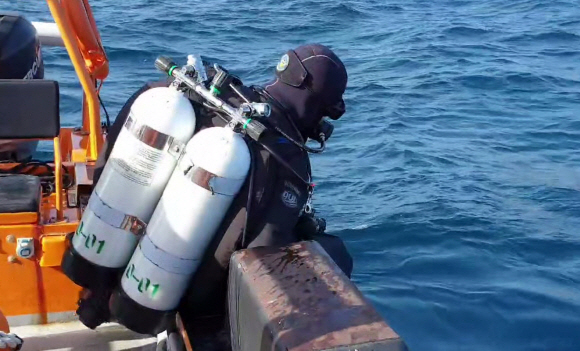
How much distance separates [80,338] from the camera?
357 centimetres

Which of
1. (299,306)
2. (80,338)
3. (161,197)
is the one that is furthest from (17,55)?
(299,306)

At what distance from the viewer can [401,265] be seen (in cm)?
585

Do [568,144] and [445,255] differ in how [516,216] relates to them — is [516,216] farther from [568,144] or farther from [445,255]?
[568,144]

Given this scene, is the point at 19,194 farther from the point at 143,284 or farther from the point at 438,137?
the point at 438,137

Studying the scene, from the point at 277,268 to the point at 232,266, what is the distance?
0.18 m

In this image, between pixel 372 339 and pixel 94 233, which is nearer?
pixel 372 339

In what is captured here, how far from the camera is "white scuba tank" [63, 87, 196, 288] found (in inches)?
121

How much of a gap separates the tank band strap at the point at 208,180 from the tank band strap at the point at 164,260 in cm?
28

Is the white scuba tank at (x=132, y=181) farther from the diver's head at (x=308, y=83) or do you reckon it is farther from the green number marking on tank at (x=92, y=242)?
the diver's head at (x=308, y=83)

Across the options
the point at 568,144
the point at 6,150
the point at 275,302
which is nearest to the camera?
the point at 275,302

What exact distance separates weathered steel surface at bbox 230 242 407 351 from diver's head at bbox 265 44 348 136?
56 cm

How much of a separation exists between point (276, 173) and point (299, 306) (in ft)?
1.95

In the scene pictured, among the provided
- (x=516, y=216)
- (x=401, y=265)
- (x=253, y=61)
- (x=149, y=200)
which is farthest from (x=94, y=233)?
(x=253, y=61)

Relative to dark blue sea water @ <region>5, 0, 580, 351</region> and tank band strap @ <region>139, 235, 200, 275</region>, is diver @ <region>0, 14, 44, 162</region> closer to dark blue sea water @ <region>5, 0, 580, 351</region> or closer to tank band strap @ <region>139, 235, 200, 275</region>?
tank band strap @ <region>139, 235, 200, 275</region>
